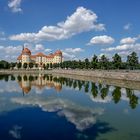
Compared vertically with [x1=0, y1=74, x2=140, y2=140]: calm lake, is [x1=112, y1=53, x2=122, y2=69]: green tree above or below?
above

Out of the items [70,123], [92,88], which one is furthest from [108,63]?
[70,123]

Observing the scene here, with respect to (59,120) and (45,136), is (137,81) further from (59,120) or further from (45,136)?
(45,136)

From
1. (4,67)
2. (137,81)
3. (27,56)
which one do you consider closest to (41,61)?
(27,56)

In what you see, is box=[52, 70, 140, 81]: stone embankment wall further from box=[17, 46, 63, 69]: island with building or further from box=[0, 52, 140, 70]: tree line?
box=[17, 46, 63, 69]: island with building

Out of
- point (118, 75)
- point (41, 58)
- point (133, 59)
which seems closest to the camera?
point (118, 75)

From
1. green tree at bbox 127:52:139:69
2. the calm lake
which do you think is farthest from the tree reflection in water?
green tree at bbox 127:52:139:69

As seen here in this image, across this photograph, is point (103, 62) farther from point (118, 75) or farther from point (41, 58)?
point (41, 58)

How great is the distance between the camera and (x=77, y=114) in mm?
19109

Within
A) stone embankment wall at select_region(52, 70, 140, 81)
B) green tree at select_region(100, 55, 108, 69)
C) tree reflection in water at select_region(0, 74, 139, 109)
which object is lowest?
tree reflection in water at select_region(0, 74, 139, 109)

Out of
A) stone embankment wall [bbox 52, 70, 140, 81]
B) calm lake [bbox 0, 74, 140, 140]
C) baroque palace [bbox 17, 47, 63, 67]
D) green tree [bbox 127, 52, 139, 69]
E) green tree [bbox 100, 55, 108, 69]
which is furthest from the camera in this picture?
baroque palace [bbox 17, 47, 63, 67]

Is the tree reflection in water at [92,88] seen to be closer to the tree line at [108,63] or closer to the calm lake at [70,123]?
the calm lake at [70,123]

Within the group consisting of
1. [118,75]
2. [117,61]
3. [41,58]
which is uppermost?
[41,58]

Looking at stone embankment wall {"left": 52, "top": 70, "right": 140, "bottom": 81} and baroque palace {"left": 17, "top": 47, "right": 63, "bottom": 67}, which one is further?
baroque palace {"left": 17, "top": 47, "right": 63, "bottom": 67}

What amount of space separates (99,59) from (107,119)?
7000 cm
